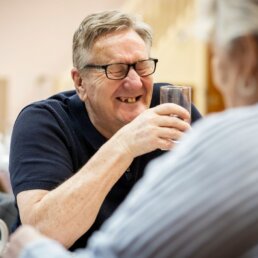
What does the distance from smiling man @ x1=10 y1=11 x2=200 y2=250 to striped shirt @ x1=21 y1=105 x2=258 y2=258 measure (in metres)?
0.52

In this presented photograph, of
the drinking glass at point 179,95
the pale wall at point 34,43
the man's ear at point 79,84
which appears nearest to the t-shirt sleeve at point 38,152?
the man's ear at point 79,84

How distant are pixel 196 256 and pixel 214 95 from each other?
5588 mm

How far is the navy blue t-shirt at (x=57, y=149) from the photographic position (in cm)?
139

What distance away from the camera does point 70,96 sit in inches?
70.5

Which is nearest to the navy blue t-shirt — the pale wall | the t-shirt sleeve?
the t-shirt sleeve

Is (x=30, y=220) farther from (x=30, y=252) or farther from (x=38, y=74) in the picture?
(x=38, y=74)

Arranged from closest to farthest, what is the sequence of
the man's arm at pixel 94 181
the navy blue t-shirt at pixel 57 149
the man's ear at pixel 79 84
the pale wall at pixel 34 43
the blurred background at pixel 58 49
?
1. the man's arm at pixel 94 181
2. the navy blue t-shirt at pixel 57 149
3. the man's ear at pixel 79 84
4. the blurred background at pixel 58 49
5. the pale wall at pixel 34 43

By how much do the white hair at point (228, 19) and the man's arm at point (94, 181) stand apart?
0.43 metres

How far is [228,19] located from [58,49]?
5.98 meters

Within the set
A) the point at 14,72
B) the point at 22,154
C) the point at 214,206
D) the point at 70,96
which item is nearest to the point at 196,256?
the point at 214,206

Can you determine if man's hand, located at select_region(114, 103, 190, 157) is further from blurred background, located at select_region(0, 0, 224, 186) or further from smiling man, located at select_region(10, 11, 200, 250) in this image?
blurred background, located at select_region(0, 0, 224, 186)

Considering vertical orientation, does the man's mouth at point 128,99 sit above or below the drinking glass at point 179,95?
below

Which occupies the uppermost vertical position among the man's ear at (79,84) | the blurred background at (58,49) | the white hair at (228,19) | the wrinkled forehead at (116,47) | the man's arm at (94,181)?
the white hair at (228,19)

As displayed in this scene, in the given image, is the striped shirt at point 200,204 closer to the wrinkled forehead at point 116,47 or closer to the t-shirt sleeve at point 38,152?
the t-shirt sleeve at point 38,152
